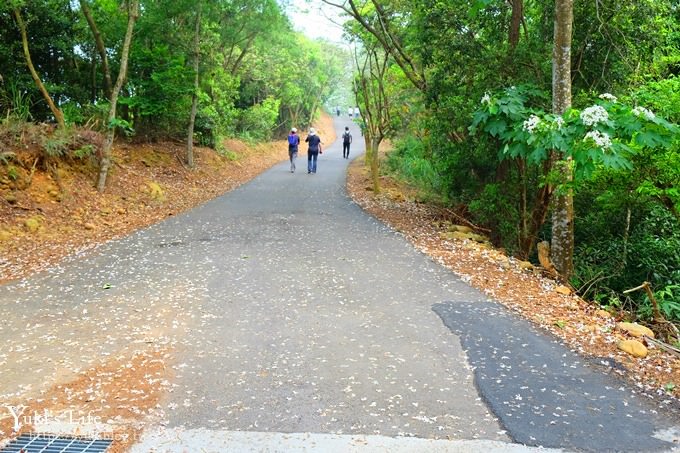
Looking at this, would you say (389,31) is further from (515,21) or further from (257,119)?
(257,119)

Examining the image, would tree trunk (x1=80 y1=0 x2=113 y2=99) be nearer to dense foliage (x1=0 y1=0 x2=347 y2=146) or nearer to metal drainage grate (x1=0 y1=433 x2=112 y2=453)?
dense foliage (x1=0 y1=0 x2=347 y2=146)

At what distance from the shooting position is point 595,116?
18.0 feet

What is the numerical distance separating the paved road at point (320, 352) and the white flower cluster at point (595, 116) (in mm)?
2260

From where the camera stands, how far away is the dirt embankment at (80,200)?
909 cm

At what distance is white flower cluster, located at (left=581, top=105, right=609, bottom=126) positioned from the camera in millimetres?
5453

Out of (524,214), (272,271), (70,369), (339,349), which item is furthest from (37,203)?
(524,214)

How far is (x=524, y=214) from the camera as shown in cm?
1070

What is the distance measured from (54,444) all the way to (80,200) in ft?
30.7

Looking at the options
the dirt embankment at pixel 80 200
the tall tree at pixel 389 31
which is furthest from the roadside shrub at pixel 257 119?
the tall tree at pixel 389 31

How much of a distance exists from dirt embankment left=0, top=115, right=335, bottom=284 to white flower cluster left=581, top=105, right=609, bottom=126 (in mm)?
7570

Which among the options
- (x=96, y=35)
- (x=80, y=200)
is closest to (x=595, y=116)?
(x=80, y=200)

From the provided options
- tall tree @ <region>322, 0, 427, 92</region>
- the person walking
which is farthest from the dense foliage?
tall tree @ <region>322, 0, 427, 92</region>

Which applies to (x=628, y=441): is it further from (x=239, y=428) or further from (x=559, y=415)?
(x=239, y=428)

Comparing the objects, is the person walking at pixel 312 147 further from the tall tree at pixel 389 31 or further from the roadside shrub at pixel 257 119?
the roadside shrub at pixel 257 119
